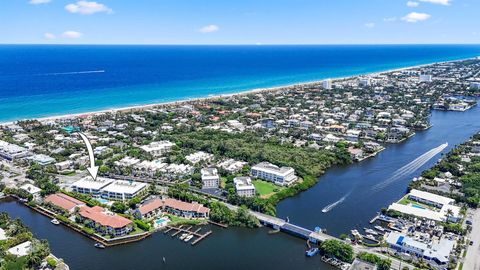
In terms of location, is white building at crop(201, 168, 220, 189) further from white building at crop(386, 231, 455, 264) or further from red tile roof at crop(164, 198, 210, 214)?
white building at crop(386, 231, 455, 264)

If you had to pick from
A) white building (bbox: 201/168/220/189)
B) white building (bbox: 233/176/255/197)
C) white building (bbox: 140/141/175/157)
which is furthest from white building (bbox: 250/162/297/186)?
white building (bbox: 140/141/175/157)

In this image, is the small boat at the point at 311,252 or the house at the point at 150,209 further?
the house at the point at 150,209

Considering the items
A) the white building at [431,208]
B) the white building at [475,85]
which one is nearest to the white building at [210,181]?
the white building at [431,208]

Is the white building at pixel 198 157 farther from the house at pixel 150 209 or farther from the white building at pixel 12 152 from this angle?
the white building at pixel 12 152

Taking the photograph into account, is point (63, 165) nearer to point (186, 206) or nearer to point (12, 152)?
point (12, 152)

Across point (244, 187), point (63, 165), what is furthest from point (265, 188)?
point (63, 165)
